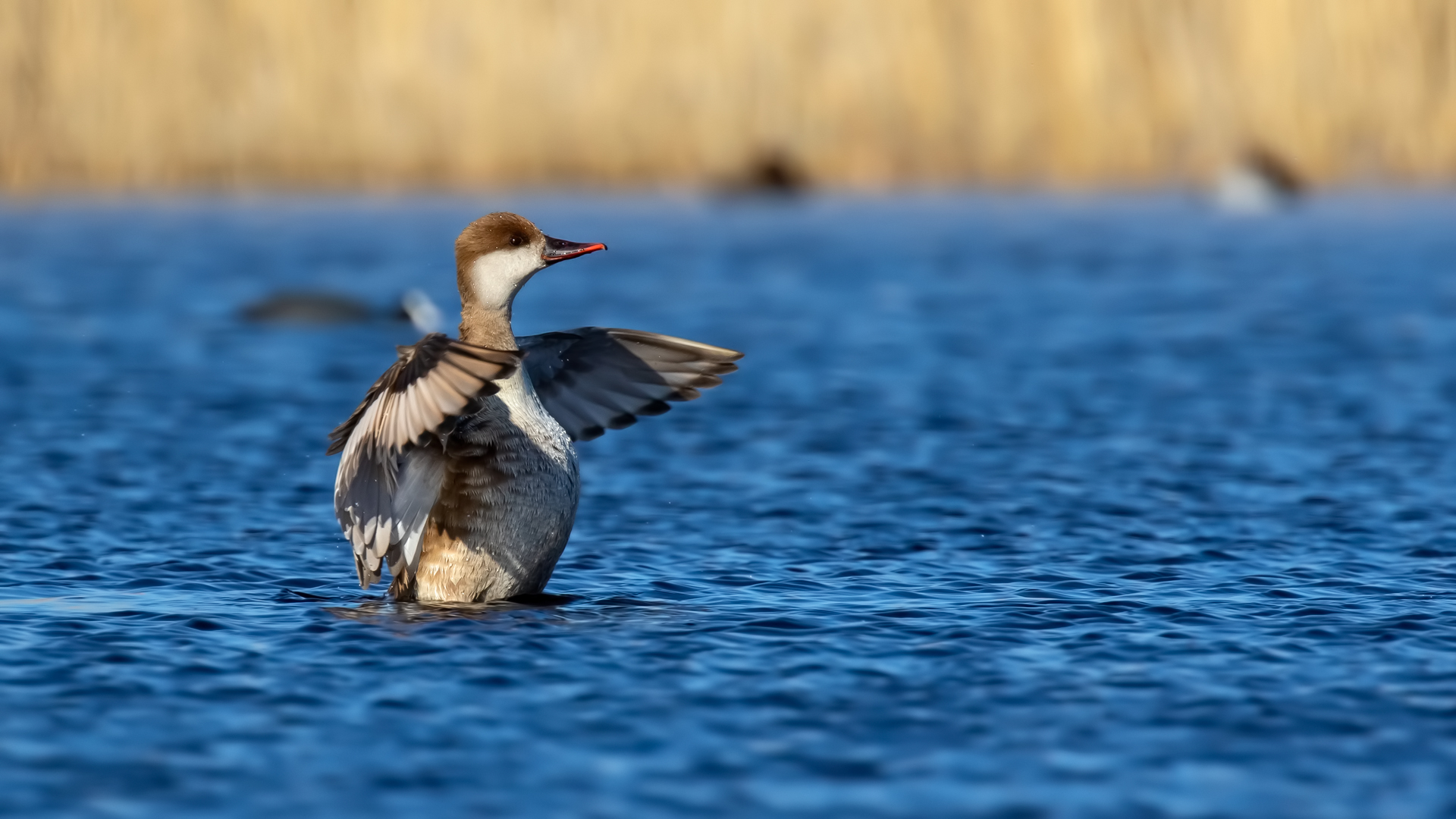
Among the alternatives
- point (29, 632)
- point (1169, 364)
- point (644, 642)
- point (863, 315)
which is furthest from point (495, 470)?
point (863, 315)

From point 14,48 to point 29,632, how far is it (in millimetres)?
27357

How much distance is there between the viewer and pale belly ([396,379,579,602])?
25.7 ft

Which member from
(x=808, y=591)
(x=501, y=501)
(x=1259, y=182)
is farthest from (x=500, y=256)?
(x=1259, y=182)

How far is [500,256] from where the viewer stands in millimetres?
8211

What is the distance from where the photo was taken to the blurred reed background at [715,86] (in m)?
32.8

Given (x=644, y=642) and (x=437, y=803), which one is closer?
(x=437, y=803)

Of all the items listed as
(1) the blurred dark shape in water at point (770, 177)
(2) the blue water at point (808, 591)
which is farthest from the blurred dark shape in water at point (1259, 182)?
(2) the blue water at point (808, 591)

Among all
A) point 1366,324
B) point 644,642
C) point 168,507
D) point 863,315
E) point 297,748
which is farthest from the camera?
point 863,315

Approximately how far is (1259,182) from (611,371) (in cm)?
2934

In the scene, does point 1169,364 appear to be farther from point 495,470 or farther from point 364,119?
point 364,119

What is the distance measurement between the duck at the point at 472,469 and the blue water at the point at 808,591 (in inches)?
8.6

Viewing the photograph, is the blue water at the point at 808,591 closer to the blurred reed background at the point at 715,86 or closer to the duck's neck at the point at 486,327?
the duck's neck at the point at 486,327

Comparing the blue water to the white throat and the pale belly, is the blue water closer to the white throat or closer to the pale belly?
the pale belly

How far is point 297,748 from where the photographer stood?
596 centimetres
